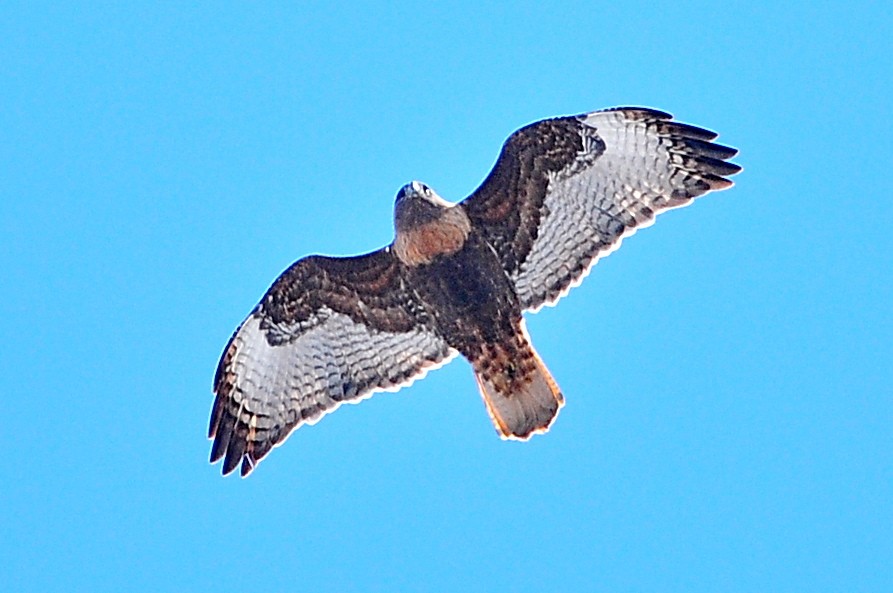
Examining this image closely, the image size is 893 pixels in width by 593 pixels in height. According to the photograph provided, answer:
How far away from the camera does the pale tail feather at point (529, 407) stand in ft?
42.7

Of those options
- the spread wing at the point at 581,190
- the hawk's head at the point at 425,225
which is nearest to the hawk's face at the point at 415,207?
the hawk's head at the point at 425,225

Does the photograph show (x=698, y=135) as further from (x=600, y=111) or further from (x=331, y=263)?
(x=331, y=263)

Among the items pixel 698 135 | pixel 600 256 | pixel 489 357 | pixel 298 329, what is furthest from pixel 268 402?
pixel 698 135

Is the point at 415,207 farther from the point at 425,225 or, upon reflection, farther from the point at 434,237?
the point at 434,237

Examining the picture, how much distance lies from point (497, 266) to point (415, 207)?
851mm

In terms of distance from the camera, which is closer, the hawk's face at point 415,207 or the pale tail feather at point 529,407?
the hawk's face at point 415,207

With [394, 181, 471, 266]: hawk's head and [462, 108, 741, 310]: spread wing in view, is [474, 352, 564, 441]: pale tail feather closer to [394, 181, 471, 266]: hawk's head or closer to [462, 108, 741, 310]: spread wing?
[462, 108, 741, 310]: spread wing

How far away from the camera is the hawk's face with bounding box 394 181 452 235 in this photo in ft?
42.3

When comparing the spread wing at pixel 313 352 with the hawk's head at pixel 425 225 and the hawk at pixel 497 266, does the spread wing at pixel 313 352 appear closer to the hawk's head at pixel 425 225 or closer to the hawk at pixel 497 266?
the hawk at pixel 497 266

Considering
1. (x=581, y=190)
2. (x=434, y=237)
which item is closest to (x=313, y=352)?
(x=434, y=237)

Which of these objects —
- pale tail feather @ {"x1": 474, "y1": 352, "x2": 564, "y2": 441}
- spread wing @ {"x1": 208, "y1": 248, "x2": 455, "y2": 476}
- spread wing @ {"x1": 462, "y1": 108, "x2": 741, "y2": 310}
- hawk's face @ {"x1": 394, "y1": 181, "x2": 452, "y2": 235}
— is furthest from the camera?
spread wing @ {"x1": 208, "y1": 248, "x2": 455, "y2": 476}

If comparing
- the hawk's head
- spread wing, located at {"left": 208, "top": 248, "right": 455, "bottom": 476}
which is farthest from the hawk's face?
spread wing, located at {"left": 208, "top": 248, "right": 455, "bottom": 476}

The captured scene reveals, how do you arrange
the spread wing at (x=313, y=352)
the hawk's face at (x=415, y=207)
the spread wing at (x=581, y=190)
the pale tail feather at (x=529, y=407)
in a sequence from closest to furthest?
the hawk's face at (x=415, y=207), the pale tail feather at (x=529, y=407), the spread wing at (x=581, y=190), the spread wing at (x=313, y=352)

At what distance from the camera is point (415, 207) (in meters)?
A: 12.9
